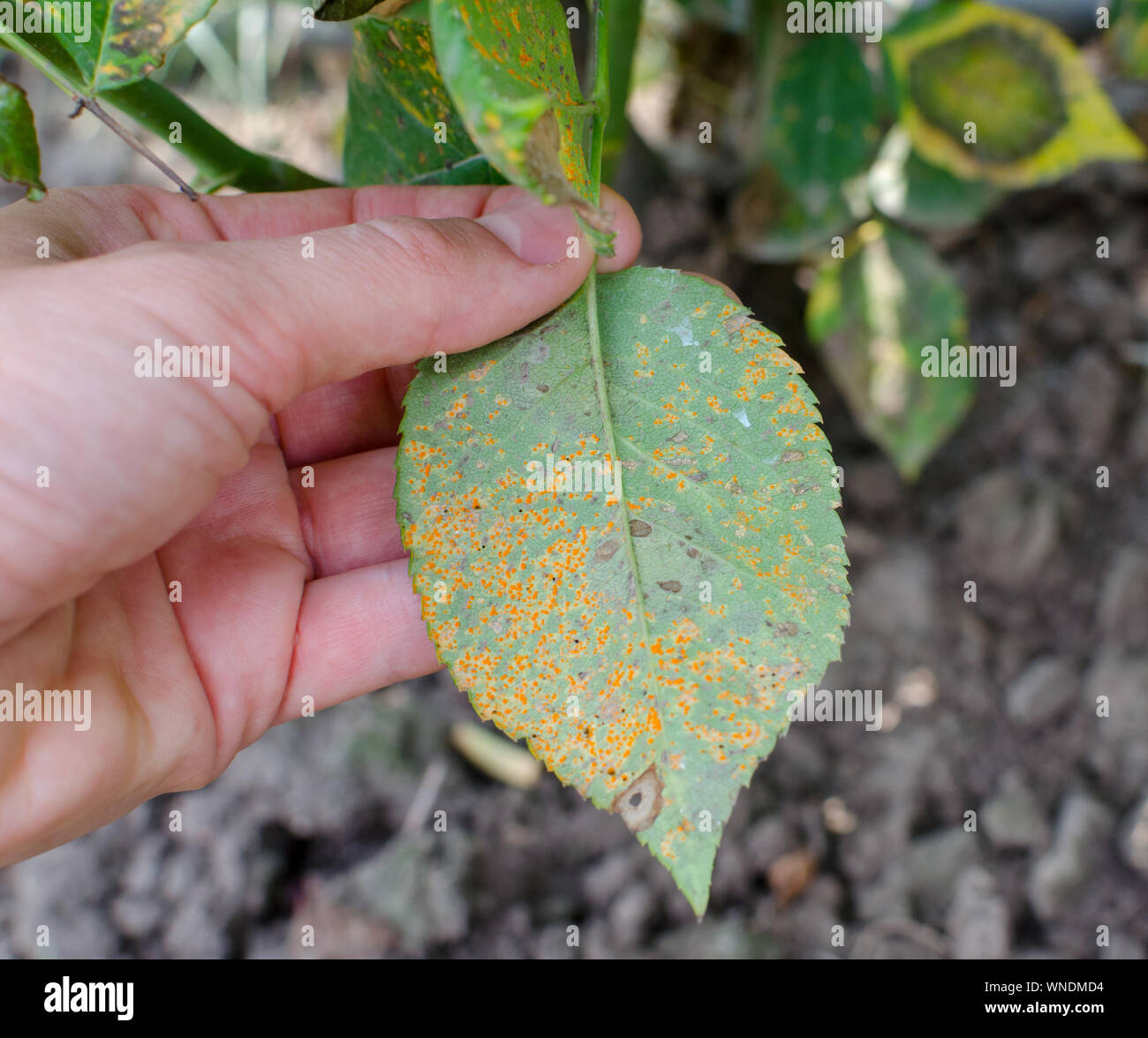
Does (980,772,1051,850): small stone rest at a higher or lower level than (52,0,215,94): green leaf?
lower

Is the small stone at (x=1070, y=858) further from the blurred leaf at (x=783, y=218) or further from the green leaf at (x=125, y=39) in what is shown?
the green leaf at (x=125, y=39)

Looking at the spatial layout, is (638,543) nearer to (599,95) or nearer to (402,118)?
(599,95)

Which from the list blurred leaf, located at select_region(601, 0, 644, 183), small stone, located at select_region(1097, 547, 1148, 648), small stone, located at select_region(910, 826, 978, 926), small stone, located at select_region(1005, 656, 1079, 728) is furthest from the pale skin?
small stone, located at select_region(1097, 547, 1148, 648)

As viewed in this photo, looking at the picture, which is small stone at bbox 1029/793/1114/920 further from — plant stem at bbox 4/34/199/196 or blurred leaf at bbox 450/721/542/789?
plant stem at bbox 4/34/199/196

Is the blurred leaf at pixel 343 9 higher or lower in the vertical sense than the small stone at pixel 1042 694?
higher

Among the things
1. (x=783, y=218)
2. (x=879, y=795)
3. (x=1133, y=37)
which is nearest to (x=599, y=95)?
(x=783, y=218)

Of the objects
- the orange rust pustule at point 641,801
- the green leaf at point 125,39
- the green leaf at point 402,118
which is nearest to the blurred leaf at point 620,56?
the green leaf at point 402,118
